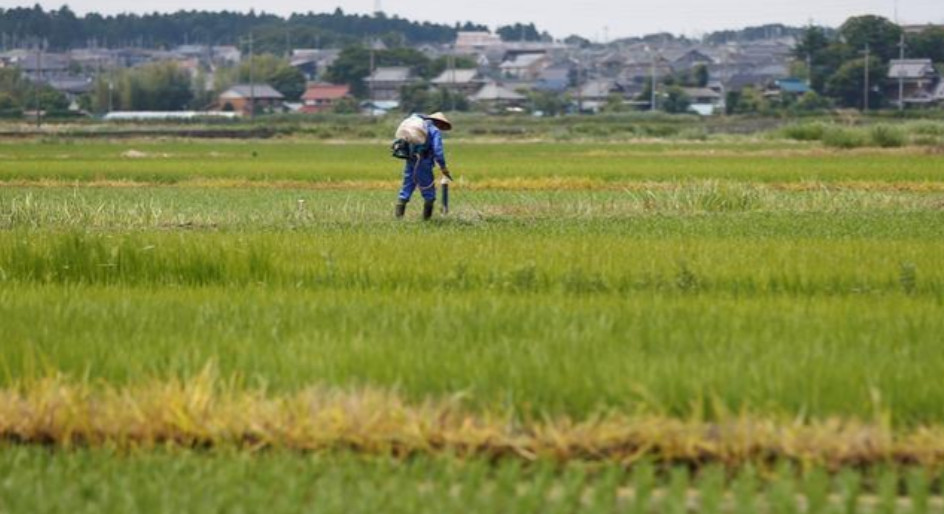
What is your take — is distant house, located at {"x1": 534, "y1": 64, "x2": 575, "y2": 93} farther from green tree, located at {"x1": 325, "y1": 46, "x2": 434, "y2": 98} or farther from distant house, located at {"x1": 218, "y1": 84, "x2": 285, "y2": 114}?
distant house, located at {"x1": 218, "y1": 84, "x2": 285, "y2": 114}

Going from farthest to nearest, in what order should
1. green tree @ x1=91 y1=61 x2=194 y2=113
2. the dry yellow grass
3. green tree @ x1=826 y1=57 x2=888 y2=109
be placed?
1. green tree @ x1=91 y1=61 x2=194 y2=113
2. green tree @ x1=826 y1=57 x2=888 y2=109
3. the dry yellow grass

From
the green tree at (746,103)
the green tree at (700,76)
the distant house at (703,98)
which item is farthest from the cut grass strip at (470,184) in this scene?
Result: the green tree at (700,76)

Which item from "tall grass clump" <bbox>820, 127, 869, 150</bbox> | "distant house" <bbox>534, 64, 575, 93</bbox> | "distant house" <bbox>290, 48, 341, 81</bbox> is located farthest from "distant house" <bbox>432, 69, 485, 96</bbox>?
"tall grass clump" <bbox>820, 127, 869, 150</bbox>

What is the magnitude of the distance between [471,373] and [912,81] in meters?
99.6

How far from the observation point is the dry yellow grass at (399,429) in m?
6.59

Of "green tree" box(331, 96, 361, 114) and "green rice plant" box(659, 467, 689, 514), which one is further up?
"green rice plant" box(659, 467, 689, 514)

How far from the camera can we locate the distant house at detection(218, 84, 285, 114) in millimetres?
113688

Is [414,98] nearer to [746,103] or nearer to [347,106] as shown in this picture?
[347,106]

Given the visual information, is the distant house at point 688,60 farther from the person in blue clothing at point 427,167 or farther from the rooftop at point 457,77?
the person in blue clothing at point 427,167

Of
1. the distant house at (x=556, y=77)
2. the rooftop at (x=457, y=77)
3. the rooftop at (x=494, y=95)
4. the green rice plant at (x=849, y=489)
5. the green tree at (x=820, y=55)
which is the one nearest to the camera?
the green rice plant at (x=849, y=489)

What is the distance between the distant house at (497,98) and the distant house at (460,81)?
266 cm

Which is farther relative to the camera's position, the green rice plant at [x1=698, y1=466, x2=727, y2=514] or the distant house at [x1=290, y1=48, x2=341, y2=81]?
the distant house at [x1=290, y1=48, x2=341, y2=81]

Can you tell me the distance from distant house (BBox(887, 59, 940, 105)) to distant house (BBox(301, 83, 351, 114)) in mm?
37271

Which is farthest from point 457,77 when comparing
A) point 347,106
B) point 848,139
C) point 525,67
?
point 848,139
